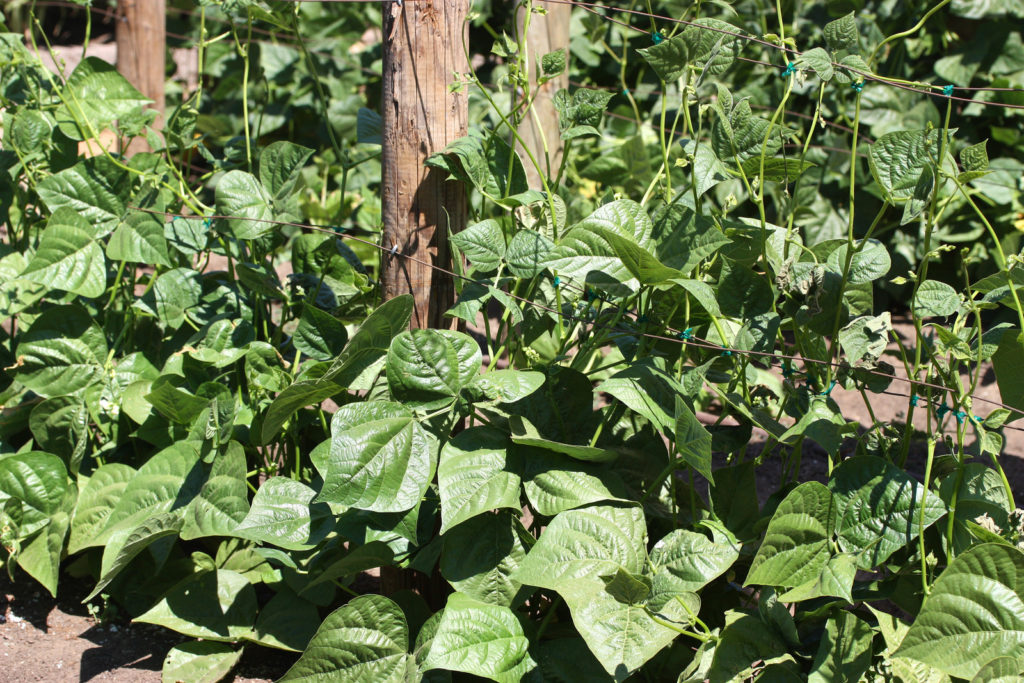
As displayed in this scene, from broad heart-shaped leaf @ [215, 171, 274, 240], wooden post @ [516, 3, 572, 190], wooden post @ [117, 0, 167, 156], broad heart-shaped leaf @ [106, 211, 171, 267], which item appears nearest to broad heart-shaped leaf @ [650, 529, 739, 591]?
broad heart-shaped leaf @ [215, 171, 274, 240]

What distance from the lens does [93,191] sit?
209cm

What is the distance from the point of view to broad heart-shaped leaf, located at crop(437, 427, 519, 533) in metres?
1.55

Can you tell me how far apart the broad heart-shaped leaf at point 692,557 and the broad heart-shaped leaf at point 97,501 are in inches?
47.2

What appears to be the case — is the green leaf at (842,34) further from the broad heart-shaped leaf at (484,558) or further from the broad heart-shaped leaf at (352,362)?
the broad heart-shaped leaf at (484,558)

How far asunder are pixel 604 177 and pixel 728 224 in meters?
0.76

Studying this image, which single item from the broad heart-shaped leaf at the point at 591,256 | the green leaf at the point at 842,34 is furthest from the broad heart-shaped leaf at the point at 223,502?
the green leaf at the point at 842,34

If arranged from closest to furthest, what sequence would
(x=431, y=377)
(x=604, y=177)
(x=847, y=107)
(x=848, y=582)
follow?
(x=848, y=582) < (x=431, y=377) < (x=604, y=177) < (x=847, y=107)

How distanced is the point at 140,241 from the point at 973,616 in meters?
1.85

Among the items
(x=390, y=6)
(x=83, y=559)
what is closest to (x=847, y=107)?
(x=390, y=6)

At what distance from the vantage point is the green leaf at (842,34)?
5.16 feet

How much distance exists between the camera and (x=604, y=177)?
2.46 meters

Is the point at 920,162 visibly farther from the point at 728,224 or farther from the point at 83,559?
the point at 83,559

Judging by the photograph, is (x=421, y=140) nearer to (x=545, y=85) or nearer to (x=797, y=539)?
(x=797, y=539)

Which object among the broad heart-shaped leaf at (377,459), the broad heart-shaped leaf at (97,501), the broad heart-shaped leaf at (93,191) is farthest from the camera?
the broad heart-shaped leaf at (93,191)
